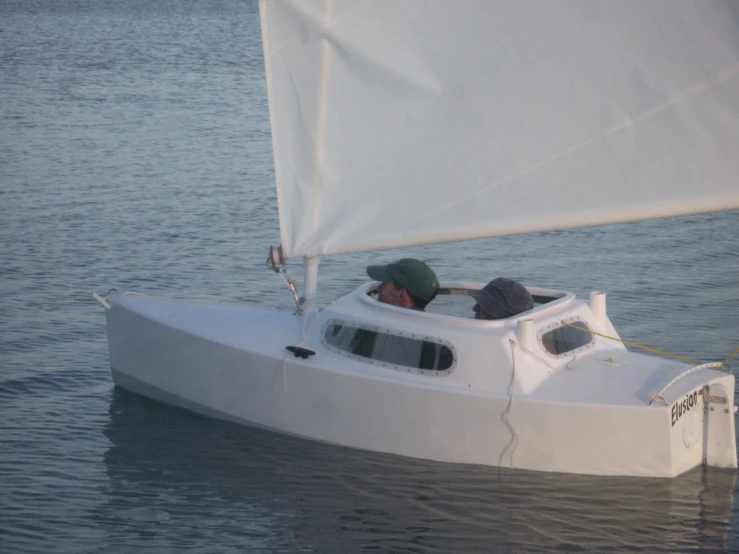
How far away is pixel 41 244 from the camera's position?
650 inches

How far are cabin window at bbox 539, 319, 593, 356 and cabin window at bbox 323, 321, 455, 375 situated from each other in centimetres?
77

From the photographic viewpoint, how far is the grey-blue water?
28.6ft

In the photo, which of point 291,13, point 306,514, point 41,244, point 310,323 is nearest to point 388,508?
point 306,514

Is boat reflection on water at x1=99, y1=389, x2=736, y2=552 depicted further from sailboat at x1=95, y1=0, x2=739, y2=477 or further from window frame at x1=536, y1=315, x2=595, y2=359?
window frame at x1=536, y1=315, x2=595, y2=359

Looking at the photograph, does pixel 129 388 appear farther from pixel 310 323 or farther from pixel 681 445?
pixel 681 445

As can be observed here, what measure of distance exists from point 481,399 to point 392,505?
1.07m

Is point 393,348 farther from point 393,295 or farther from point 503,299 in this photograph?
point 503,299

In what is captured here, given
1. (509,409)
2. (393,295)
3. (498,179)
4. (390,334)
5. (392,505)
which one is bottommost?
(392,505)

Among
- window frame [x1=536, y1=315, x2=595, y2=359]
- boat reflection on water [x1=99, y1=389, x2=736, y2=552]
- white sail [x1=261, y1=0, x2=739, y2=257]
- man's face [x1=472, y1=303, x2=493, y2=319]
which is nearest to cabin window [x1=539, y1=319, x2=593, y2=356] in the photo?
window frame [x1=536, y1=315, x2=595, y2=359]

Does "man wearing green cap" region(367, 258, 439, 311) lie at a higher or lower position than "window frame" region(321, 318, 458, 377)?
higher

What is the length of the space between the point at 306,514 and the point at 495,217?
2.65m

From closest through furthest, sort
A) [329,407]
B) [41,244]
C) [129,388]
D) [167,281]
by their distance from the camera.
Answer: [329,407], [129,388], [167,281], [41,244]

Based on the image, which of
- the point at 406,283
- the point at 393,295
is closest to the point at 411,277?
the point at 406,283

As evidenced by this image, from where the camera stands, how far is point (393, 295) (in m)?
9.75
